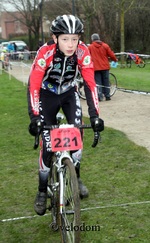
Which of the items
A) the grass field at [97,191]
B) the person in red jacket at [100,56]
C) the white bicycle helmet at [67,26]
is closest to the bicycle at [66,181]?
the grass field at [97,191]

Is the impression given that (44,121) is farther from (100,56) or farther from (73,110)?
(100,56)

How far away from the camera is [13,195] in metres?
5.29

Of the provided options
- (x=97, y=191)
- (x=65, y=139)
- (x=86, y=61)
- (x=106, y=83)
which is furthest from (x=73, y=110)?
(x=106, y=83)

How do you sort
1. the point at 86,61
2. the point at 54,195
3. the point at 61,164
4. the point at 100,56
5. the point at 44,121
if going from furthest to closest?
the point at 100,56 → the point at 44,121 → the point at 86,61 → the point at 54,195 → the point at 61,164

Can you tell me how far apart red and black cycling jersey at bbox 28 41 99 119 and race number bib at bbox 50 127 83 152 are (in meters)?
0.32

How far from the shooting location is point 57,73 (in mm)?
4215

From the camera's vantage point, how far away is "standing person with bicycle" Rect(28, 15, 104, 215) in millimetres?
3891

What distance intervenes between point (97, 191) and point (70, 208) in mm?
1800

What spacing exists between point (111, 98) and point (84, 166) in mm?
7508

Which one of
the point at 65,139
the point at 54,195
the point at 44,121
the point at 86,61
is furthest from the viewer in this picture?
the point at 44,121

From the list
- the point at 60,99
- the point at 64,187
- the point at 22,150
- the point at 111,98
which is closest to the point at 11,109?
the point at 111,98

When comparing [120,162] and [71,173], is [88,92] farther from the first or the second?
[120,162]

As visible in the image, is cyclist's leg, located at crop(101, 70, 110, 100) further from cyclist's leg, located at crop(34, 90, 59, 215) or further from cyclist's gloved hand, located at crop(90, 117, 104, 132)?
cyclist's gloved hand, located at crop(90, 117, 104, 132)

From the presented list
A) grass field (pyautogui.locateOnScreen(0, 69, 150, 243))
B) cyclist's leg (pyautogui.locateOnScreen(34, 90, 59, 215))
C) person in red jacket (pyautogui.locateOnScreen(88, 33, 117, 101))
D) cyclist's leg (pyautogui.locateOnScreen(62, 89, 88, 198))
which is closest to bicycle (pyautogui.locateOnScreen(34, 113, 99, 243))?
cyclist's leg (pyautogui.locateOnScreen(34, 90, 59, 215))
